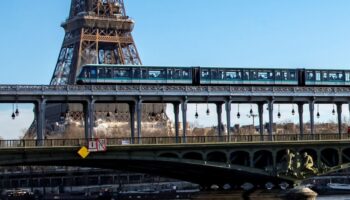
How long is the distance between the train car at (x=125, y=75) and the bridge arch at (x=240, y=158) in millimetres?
10681

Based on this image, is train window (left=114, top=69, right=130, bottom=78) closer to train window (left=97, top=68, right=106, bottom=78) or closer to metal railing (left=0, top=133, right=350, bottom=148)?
train window (left=97, top=68, right=106, bottom=78)

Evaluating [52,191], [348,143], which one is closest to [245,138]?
[348,143]

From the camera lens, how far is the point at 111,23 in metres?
148

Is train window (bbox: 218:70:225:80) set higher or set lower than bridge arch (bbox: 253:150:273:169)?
higher

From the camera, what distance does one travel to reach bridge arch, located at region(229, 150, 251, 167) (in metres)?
82.4

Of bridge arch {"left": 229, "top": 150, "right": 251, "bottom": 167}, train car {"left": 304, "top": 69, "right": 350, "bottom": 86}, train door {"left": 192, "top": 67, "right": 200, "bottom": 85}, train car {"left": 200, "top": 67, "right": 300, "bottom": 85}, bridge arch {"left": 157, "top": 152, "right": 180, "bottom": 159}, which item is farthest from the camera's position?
train car {"left": 304, "top": 69, "right": 350, "bottom": 86}

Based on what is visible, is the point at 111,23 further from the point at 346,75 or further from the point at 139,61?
the point at 346,75

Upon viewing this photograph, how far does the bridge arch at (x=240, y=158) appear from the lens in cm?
8238

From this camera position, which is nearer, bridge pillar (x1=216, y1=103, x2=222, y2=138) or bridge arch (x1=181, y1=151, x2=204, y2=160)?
bridge arch (x1=181, y1=151, x2=204, y2=160)

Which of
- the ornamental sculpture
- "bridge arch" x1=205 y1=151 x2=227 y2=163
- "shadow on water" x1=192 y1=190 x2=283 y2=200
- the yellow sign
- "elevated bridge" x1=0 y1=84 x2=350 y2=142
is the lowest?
"shadow on water" x1=192 y1=190 x2=283 y2=200

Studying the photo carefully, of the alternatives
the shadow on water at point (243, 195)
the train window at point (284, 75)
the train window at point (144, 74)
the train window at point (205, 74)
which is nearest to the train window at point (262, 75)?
A: the train window at point (284, 75)

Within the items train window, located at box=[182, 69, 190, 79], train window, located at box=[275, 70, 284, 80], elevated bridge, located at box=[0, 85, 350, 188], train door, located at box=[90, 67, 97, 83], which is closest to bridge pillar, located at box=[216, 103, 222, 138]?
elevated bridge, located at box=[0, 85, 350, 188]

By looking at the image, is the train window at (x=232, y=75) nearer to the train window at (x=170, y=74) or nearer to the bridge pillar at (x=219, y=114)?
the bridge pillar at (x=219, y=114)

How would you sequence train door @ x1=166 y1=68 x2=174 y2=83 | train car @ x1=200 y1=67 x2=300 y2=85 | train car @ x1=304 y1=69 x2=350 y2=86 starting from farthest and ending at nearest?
1. train car @ x1=304 y1=69 x2=350 y2=86
2. train car @ x1=200 y1=67 x2=300 y2=85
3. train door @ x1=166 y1=68 x2=174 y2=83
